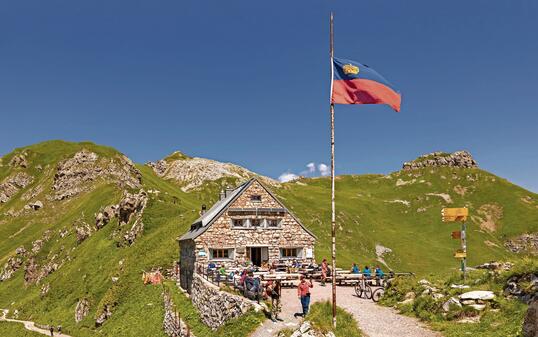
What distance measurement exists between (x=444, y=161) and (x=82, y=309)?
15258cm

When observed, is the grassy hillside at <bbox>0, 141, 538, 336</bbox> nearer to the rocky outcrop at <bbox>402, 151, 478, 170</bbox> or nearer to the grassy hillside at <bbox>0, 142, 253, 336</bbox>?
the grassy hillside at <bbox>0, 142, 253, 336</bbox>

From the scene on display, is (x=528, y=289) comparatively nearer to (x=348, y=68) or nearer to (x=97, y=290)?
(x=348, y=68)

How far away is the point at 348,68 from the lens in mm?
19969

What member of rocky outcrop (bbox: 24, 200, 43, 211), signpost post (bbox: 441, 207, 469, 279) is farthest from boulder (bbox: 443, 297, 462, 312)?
rocky outcrop (bbox: 24, 200, 43, 211)

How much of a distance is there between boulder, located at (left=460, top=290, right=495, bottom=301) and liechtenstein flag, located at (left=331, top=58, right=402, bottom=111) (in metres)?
11.4

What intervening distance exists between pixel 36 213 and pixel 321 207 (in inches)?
3216

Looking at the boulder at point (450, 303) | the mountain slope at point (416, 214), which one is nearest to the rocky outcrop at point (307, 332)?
the boulder at point (450, 303)

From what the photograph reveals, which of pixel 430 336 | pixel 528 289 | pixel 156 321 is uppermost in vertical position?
pixel 528 289

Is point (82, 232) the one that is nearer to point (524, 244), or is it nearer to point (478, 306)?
point (478, 306)

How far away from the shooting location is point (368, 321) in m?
23.3

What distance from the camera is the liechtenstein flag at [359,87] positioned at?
19.8 m

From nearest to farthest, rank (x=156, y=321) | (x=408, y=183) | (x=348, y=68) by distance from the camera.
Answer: (x=348, y=68) < (x=156, y=321) < (x=408, y=183)

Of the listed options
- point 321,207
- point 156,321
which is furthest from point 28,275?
point 321,207

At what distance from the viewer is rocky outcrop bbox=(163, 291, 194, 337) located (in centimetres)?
3344
